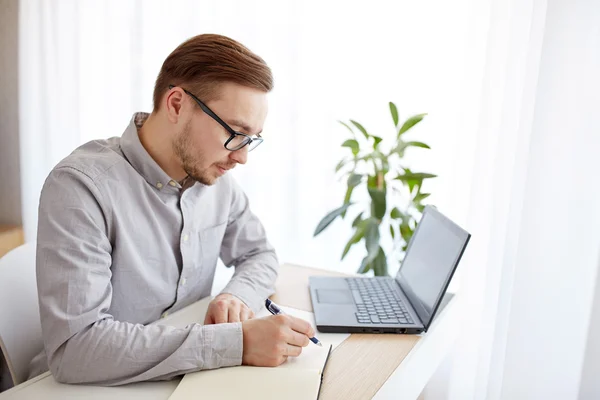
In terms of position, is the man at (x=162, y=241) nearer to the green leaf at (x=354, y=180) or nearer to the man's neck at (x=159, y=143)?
the man's neck at (x=159, y=143)

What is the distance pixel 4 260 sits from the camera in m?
1.19

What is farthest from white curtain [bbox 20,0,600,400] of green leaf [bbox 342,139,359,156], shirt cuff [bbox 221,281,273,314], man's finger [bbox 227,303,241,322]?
man's finger [bbox 227,303,241,322]

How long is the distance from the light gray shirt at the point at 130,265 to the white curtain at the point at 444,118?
2.56 feet

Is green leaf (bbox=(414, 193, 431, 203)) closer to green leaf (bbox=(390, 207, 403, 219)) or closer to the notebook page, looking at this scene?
green leaf (bbox=(390, 207, 403, 219))

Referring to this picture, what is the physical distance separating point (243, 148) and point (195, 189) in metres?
0.19

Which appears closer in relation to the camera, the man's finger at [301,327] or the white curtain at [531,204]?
the man's finger at [301,327]

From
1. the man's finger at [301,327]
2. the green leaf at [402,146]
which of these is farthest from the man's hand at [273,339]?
the green leaf at [402,146]

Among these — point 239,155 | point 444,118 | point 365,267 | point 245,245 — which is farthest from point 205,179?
point 444,118

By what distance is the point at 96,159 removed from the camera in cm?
111

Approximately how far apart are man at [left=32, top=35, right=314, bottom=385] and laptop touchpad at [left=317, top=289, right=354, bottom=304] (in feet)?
0.48

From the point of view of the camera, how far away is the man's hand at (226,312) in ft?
3.65

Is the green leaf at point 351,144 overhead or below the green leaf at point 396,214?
overhead

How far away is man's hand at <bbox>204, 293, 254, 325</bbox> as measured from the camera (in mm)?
1113

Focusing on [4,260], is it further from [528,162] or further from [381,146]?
[528,162]
